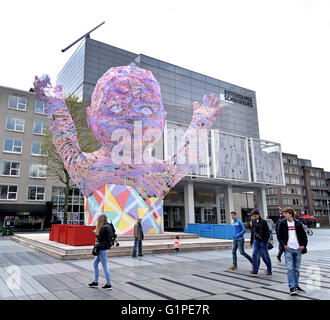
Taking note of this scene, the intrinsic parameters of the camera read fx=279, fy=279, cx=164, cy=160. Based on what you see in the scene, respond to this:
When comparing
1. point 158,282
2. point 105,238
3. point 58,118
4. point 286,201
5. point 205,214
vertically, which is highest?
point 58,118

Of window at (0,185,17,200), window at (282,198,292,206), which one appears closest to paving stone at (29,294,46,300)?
window at (0,185,17,200)

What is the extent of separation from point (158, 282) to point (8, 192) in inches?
1167

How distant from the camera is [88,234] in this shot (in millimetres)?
11758

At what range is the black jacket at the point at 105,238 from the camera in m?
5.90

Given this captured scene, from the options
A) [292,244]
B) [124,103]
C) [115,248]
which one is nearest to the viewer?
[292,244]

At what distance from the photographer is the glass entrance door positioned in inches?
1833

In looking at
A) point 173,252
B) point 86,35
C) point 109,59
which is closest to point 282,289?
point 173,252

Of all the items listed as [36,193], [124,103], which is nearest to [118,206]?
[124,103]

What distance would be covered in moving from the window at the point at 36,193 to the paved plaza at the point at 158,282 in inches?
975

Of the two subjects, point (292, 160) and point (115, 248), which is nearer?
point (115, 248)

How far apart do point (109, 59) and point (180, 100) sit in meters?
16.4

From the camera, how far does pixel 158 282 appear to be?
642 centimetres

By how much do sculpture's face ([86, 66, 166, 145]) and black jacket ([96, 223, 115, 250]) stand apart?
896 cm

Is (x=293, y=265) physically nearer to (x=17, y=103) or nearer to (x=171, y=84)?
(x=17, y=103)
